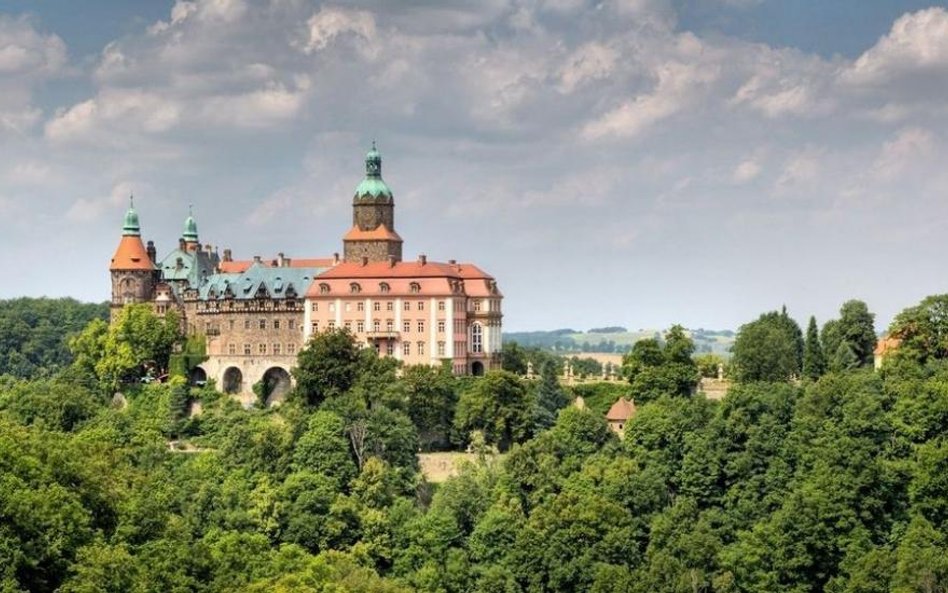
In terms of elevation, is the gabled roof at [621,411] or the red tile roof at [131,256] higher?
the red tile roof at [131,256]

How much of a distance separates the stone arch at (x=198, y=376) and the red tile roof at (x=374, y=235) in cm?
1101

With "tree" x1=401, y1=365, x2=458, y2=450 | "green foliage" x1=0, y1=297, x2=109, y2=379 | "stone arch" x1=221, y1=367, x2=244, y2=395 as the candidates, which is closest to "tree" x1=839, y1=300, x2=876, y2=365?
"tree" x1=401, y1=365, x2=458, y2=450

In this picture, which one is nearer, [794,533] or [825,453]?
[794,533]

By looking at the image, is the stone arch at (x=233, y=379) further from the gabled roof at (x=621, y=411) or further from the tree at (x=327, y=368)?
the gabled roof at (x=621, y=411)

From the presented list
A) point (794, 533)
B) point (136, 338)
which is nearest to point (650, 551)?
point (794, 533)

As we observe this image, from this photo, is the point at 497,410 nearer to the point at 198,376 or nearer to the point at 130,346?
the point at 198,376

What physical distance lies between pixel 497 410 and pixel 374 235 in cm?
1822

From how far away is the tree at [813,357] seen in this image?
84688 mm

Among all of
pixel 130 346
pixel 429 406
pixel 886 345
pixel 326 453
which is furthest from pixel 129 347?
pixel 886 345

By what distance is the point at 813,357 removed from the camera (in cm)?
8488

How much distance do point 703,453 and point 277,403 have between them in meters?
27.8

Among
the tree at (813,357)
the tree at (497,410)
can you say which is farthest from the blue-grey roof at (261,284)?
the tree at (813,357)

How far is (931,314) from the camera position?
81062 mm

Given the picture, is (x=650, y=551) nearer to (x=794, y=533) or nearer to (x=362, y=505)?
(x=794, y=533)
